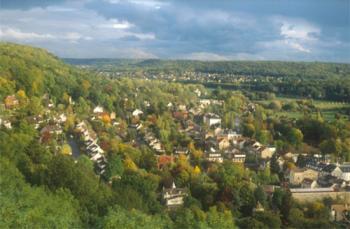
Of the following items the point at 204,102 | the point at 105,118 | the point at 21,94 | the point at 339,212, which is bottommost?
the point at 339,212

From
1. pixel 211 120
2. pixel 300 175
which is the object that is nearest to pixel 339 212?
pixel 300 175

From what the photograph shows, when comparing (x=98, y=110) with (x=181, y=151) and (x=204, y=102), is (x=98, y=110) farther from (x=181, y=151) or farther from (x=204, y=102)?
(x=204, y=102)

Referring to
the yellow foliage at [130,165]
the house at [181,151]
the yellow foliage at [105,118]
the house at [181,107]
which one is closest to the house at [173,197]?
the yellow foliage at [130,165]

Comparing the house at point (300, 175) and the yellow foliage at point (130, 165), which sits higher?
the yellow foliage at point (130, 165)

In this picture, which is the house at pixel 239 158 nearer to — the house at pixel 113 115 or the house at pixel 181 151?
the house at pixel 181 151

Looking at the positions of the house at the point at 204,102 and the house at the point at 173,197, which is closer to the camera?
the house at the point at 173,197

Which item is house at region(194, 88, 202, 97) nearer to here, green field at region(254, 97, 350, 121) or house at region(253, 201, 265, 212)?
green field at region(254, 97, 350, 121)

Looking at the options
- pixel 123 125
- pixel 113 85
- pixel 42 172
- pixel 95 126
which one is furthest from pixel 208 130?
pixel 42 172
